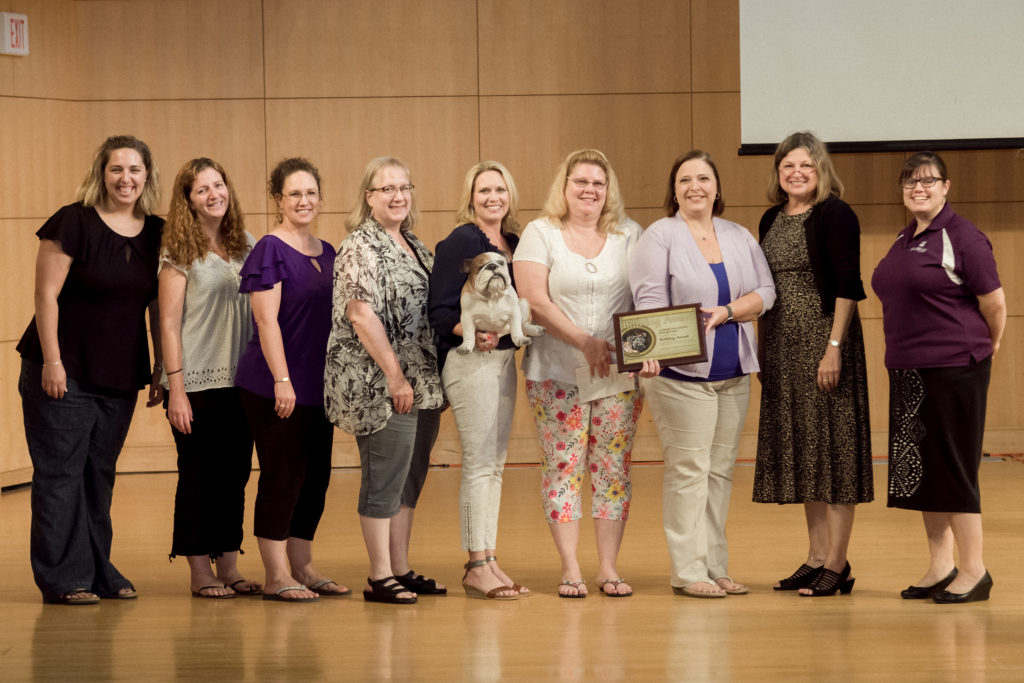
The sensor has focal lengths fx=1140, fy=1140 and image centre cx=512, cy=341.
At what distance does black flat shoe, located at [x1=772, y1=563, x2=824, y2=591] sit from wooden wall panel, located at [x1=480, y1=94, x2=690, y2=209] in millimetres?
3739

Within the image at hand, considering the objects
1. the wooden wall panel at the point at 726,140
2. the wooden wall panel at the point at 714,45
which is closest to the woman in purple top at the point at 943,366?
the wooden wall panel at the point at 726,140

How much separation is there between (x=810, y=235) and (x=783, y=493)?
0.89 m

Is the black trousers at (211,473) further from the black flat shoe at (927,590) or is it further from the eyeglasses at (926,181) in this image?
the eyeglasses at (926,181)

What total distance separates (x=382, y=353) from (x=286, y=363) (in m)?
0.36

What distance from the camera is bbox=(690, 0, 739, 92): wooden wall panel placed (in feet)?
23.8

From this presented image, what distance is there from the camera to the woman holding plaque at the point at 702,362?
3812 mm

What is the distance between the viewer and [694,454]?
3.84 meters

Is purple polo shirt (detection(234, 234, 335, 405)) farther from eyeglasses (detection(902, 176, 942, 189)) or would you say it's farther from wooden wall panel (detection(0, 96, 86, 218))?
wooden wall panel (detection(0, 96, 86, 218))

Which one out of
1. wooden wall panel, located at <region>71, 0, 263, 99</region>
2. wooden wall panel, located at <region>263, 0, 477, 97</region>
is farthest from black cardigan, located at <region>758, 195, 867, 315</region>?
wooden wall panel, located at <region>71, 0, 263, 99</region>

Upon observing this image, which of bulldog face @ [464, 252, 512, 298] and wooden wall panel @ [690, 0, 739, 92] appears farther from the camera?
wooden wall panel @ [690, 0, 739, 92]

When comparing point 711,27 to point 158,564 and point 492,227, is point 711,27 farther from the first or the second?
point 158,564

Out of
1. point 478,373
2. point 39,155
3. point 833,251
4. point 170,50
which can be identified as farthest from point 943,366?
point 39,155

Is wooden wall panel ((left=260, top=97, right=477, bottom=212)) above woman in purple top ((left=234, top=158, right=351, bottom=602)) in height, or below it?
above

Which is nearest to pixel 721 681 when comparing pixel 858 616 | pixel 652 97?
pixel 858 616
